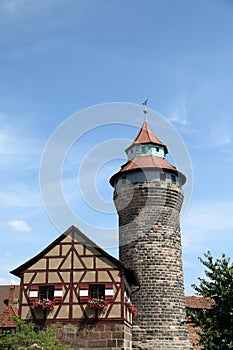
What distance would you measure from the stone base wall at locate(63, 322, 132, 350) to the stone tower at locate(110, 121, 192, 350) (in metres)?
4.16

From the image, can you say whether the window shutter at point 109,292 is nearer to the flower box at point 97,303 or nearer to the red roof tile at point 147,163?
the flower box at point 97,303

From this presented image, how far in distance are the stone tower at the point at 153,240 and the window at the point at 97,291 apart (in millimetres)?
4247

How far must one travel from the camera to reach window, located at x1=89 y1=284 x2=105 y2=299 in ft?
56.5

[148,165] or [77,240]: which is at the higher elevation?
[148,165]

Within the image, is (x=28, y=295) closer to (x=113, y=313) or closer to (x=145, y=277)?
(x=113, y=313)

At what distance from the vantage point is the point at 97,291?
17297mm

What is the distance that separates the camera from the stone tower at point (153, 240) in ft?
67.7

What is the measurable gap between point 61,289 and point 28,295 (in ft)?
4.40

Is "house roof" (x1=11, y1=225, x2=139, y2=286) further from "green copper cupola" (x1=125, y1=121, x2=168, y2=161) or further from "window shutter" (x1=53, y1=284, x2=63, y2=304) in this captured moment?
"green copper cupola" (x1=125, y1=121, x2=168, y2=161)

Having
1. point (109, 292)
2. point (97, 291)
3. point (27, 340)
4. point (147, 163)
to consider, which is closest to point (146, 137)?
point (147, 163)

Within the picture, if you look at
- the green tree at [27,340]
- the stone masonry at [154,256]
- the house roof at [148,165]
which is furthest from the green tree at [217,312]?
the house roof at [148,165]

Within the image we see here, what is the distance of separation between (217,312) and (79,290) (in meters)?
7.11

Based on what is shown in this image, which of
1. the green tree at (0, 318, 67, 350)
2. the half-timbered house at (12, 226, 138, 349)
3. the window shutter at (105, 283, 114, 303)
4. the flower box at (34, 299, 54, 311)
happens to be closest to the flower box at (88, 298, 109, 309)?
the half-timbered house at (12, 226, 138, 349)

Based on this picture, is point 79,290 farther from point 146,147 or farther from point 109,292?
point 146,147
